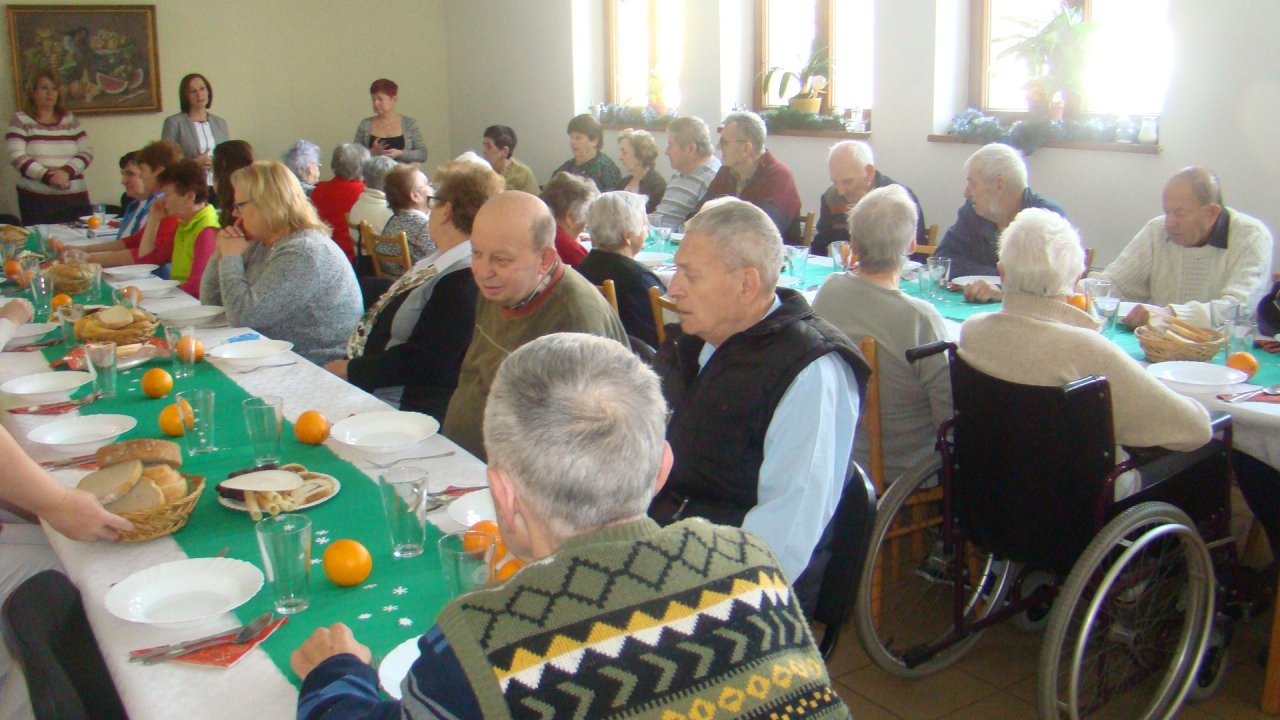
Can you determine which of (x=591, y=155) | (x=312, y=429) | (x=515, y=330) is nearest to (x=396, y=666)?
(x=312, y=429)

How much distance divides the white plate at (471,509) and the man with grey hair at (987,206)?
3.01m

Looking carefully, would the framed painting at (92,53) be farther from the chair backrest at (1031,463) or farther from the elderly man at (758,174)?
the chair backrest at (1031,463)

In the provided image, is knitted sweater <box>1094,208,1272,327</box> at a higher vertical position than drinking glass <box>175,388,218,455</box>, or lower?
higher

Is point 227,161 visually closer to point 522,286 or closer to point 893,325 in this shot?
point 522,286

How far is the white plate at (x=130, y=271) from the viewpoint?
4691 mm

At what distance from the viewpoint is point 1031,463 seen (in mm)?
2316

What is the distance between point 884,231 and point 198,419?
176cm

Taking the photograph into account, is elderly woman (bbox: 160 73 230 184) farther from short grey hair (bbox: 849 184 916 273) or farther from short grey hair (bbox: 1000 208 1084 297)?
short grey hair (bbox: 1000 208 1084 297)

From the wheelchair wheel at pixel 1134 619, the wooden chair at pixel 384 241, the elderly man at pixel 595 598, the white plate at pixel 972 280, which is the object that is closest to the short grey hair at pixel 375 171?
the wooden chair at pixel 384 241

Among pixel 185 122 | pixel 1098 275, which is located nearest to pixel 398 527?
pixel 1098 275

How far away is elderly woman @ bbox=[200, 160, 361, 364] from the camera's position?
3.47 metres

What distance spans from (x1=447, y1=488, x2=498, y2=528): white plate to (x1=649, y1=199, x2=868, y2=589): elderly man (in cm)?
35

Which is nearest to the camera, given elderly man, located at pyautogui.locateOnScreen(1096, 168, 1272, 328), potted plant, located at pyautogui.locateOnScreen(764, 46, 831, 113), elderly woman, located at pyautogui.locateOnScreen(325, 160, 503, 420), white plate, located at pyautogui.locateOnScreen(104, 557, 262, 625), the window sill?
white plate, located at pyautogui.locateOnScreen(104, 557, 262, 625)

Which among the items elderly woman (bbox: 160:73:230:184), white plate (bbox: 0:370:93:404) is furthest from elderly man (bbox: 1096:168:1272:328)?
elderly woman (bbox: 160:73:230:184)
